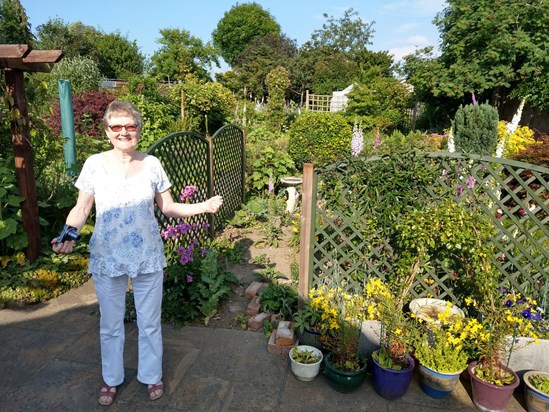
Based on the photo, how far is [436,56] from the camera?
1186cm

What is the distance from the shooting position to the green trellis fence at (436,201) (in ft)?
8.45

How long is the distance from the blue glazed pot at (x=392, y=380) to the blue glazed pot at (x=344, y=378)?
0.09 metres

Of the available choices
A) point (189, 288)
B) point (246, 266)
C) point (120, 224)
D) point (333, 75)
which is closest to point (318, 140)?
point (246, 266)

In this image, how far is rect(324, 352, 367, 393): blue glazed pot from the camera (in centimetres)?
226

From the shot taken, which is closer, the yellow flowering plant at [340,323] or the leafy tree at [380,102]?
the yellow flowering plant at [340,323]

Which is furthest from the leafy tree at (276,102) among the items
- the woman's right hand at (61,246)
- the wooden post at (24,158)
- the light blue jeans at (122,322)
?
the woman's right hand at (61,246)

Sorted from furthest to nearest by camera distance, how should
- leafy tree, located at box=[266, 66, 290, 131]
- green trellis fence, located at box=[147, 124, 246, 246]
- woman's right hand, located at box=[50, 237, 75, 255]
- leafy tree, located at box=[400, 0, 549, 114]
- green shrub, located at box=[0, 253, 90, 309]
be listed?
leafy tree, located at box=[266, 66, 290, 131]
leafy tree, located at box=[400, 0, 549, 114]
green trellis fence, located at box=[147, 124, 246, 246]
green shrub, located at box=[0, 253, 90, 309]
woman's right hand, located at box=[50, 237, 75, 255]

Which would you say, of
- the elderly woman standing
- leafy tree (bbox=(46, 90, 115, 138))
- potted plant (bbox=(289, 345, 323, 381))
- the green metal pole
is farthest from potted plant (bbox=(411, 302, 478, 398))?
leafy tree (bbox=(46, 90, 115, 138))

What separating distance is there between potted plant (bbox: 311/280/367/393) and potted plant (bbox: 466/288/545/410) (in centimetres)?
66

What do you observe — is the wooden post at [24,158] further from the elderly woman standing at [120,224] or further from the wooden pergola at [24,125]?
the elderly woman standing at [120,224]

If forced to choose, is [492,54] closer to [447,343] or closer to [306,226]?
[306,226]

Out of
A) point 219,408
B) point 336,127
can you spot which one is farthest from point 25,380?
point 336,127

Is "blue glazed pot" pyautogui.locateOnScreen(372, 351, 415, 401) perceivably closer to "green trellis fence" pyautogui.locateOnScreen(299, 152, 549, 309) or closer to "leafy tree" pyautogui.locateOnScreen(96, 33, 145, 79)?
"green trellis fence" pyautogui.locateOnScreen(299, 152, 549, 309)

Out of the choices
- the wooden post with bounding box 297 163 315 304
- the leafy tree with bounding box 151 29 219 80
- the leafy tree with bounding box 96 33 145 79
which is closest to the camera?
the wooden post with bounding box 297 163 315 304
